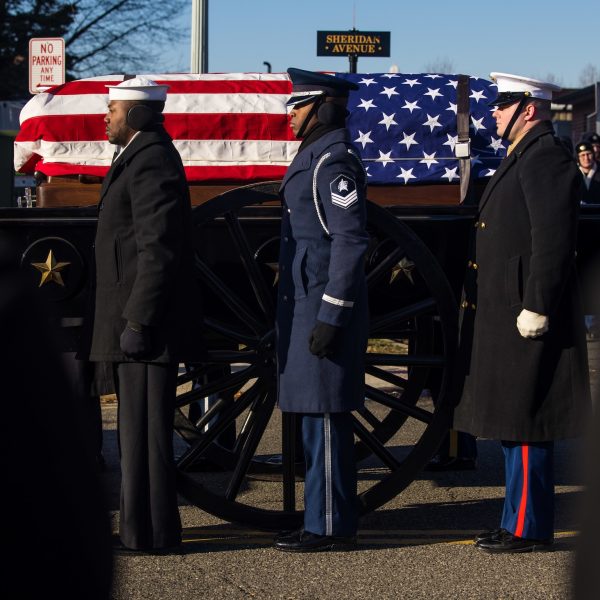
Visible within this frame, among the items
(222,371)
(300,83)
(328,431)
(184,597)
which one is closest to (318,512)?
(328,431)

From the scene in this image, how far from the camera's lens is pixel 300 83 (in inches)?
185

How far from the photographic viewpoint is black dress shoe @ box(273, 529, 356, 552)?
4672 mm

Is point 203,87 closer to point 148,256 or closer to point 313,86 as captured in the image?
point 313,86

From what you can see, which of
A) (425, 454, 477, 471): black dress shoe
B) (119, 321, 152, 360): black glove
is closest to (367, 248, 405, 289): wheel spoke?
(119, 321, 152, 360): black glove

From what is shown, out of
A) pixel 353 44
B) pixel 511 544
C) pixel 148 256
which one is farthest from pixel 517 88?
pixel 353 44

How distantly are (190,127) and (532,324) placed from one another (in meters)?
1.79

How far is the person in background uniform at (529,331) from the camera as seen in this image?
4.53 metres

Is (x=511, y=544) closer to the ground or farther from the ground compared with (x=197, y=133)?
closer to the ground

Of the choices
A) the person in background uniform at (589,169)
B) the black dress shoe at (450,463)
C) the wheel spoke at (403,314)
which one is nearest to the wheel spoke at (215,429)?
the wheel spoke at (403,314)

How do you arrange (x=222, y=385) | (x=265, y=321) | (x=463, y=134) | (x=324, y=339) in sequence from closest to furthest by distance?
(x=324, y=339), (x=222, y=385), (x=265, y=321), (x=463, y=134)

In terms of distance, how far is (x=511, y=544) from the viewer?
15.3 ft

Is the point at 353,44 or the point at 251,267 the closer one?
the point at 251,267

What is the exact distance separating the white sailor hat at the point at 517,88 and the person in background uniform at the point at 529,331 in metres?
0.14

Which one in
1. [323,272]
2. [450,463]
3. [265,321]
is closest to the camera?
[323,272]
